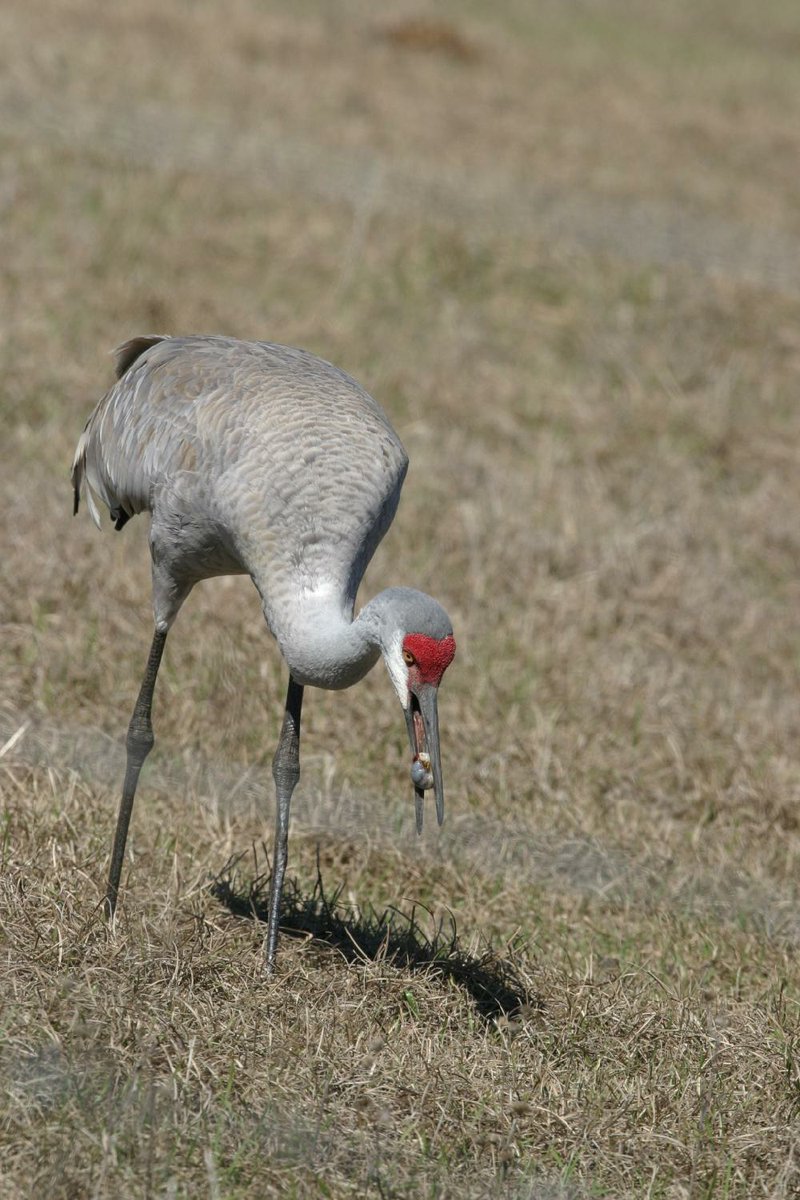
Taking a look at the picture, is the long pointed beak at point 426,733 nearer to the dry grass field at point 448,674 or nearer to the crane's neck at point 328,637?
the crane's neck at point 328,637

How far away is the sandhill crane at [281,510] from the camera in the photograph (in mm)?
3564

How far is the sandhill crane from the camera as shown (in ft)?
11.7

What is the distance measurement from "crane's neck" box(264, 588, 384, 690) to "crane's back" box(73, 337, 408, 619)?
0.06 metres

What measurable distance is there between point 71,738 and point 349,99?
26.7 feet

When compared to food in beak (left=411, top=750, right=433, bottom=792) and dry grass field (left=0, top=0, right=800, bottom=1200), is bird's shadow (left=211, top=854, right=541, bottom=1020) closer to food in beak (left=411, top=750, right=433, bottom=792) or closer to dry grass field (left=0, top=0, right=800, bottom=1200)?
dry grass field (left=0, top=0, right=800, bottom=1200)

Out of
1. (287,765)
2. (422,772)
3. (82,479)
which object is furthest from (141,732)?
(422,772)

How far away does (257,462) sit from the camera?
13.1ft

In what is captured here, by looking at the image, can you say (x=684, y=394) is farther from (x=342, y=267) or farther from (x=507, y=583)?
(x=507, y=583)

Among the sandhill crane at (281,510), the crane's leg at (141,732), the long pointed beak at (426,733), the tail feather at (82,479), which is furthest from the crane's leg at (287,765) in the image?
the tail feather at (82,479)

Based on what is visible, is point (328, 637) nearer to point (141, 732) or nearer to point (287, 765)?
point (287, 765)

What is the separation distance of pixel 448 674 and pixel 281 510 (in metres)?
2.02

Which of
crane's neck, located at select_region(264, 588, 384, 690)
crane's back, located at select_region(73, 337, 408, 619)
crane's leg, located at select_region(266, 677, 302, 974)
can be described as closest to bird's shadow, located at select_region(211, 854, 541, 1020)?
crane's leg, located at select_region(266, 677, 302, 974)

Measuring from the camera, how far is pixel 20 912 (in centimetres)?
367

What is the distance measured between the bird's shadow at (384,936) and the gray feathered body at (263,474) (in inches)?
29.5
